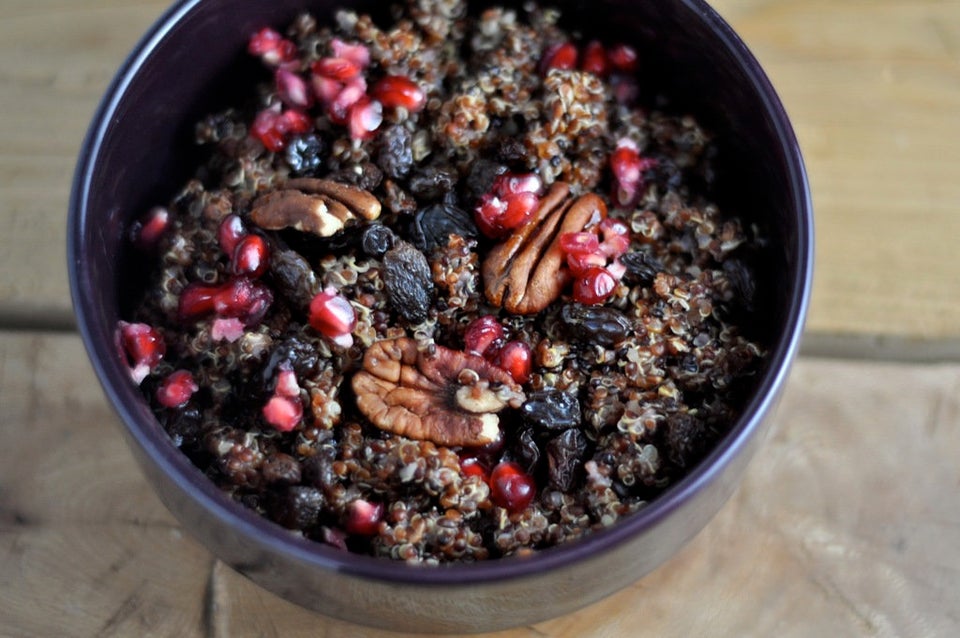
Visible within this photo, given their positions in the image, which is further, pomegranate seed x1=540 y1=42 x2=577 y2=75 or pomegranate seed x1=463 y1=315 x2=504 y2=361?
pomegranate seed x1=540 y1=42 x2=577 y2=75

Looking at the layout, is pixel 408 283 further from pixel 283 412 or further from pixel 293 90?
pixel 293 90

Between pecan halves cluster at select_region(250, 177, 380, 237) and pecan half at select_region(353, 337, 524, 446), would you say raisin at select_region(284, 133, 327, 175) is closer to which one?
pecan halves cluster at select_region(250, 177, 380, 237)

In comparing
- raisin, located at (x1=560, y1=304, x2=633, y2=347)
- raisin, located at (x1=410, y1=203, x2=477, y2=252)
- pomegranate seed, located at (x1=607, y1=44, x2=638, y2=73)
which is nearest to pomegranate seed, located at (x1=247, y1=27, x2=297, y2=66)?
raisin, located at (x1=410, y1=203, x2=477, y2=252)

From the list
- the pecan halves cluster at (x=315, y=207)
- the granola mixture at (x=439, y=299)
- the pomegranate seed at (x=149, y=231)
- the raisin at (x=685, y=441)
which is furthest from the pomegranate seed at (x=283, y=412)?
the raisin at (x=685, y=441)

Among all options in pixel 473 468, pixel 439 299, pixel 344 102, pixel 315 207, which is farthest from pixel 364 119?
pixel 473 468

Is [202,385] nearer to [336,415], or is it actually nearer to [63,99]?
[336,415]

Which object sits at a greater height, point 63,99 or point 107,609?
point 63,99

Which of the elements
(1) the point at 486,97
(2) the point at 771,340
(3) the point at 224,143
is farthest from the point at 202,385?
(2) the point at 771,340
